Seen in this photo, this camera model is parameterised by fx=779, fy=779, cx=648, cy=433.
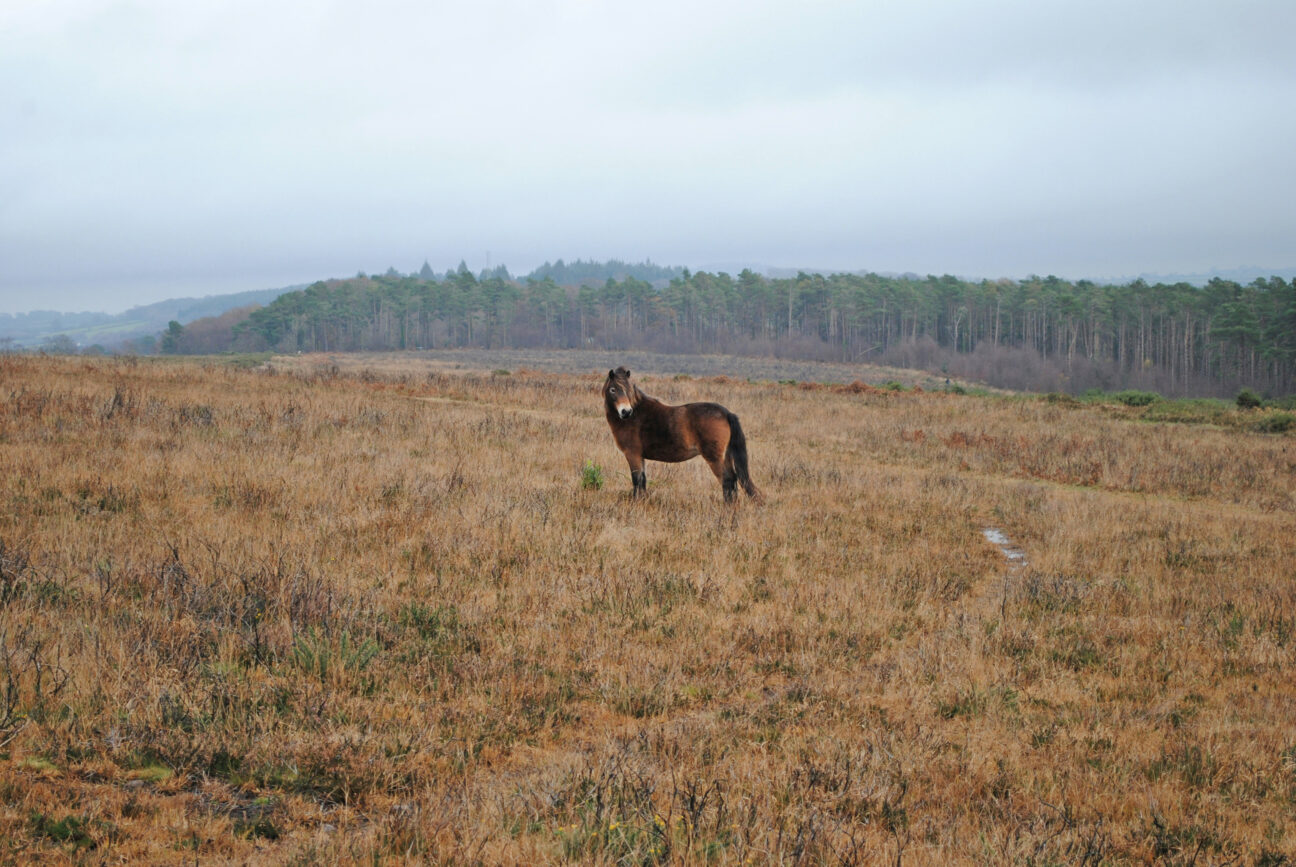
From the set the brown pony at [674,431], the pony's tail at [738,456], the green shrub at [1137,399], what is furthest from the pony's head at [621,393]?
the green shrub at [1137,399]

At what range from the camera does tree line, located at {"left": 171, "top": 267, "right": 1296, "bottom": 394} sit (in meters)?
77.1

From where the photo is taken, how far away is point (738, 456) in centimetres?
1163

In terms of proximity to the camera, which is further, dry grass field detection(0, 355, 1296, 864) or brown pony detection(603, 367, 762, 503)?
brown pony detection(603, 367, 762, 503)

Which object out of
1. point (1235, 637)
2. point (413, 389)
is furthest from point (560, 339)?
point (1235, 637)

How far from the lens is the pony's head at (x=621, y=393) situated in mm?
10602

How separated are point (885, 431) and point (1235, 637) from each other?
1788cm

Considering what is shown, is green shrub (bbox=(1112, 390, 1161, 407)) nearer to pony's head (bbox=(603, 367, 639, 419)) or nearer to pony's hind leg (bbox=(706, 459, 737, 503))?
pony's hind leg (bbox=(706, 459, 737, 503))

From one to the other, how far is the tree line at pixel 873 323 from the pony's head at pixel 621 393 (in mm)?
76358

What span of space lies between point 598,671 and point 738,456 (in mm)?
6356

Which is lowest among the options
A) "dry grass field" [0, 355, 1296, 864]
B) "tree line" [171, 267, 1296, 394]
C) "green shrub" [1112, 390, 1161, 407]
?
"dry grass field" [0, 355, 1296, 864]

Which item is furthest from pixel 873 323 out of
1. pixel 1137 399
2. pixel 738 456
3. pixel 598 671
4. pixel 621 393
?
pixel 598 671

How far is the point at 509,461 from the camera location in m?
14.5

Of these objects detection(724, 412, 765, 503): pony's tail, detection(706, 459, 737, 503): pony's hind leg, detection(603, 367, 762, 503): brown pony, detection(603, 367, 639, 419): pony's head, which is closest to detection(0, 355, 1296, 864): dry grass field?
detection(706, 459, 737, 503): pony's hind leg

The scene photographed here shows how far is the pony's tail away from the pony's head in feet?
5.10
